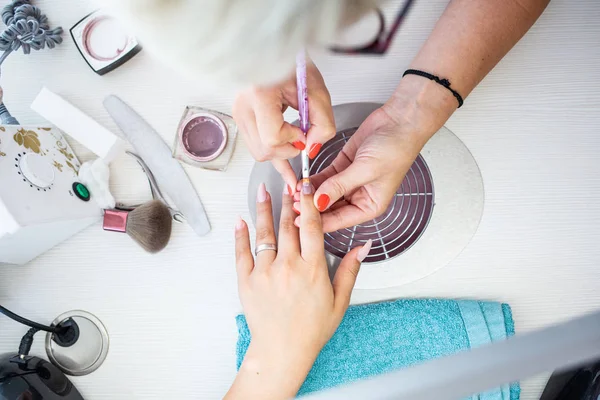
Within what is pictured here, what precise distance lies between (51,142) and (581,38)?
84cm

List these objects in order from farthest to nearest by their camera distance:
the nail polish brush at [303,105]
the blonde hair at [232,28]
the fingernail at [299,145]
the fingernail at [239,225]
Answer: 1. the fingernail at [239,225]
2. the fingernail at [299,145]
3. the nail polish brush at [303,105]
4. the blonde hair at [232,28]

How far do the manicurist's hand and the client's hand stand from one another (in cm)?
8

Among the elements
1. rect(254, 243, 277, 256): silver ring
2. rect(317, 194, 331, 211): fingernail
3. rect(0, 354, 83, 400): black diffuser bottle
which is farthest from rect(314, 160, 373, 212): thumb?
rect(0, 354, 83, 400): black diffuser bottle

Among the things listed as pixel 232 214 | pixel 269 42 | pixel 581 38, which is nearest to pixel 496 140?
pixel 581 38

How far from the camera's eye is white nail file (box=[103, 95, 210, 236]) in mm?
695

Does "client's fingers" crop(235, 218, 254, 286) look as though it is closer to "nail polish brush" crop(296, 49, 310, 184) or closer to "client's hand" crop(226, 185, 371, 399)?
"client's hand" crop(226, 185, 371, 399)

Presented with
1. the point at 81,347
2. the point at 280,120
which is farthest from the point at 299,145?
the point at 81,347

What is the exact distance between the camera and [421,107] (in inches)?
24.7

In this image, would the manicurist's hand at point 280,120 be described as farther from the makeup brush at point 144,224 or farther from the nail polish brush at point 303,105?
the makeup brush at point 144,224

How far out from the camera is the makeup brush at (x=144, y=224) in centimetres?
67

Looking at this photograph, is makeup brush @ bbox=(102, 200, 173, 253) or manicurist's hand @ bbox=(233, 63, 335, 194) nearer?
manicurist's hand @ bbox=(233, 63, 335, 194)

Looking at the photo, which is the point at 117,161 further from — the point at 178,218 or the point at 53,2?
the point at 53,2

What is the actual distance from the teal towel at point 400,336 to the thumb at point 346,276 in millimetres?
45

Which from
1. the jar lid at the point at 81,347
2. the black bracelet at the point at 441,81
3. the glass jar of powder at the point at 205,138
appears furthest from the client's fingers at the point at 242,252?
the black bracelet at the point at 441,81
